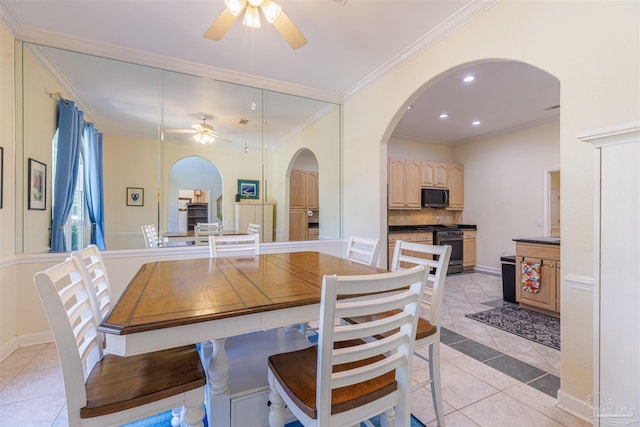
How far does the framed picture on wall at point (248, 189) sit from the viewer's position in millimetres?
3819

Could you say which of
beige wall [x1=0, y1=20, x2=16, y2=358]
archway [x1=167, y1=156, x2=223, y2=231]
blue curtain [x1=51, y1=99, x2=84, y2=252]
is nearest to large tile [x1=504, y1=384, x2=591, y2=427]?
archway [x1=167, y1=156, x2=223, y2=231]

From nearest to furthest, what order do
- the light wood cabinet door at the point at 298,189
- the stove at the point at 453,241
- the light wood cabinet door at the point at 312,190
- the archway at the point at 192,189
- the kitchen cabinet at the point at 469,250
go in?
the archway at the point at 192,189, the light wood cabinet door at the point at 298,189, the light wood cabinet door at the point at 312,190, the stove at the point at 453,241, the kitchen cabinet at the point at 469,250

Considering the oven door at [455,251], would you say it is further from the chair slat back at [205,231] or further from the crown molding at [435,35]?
the chair slat back at [205,231]

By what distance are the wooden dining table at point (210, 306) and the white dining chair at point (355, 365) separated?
10.5 inches

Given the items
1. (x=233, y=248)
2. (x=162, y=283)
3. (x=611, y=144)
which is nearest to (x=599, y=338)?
(x=611, y=144)

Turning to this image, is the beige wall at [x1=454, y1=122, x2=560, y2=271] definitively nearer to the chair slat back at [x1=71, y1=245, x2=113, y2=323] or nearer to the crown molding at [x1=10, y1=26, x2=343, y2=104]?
the crown molding at [x1=10, y1=26, x2=343, y2=104]

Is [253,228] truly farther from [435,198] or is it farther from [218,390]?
[435,198]

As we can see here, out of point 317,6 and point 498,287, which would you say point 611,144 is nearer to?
point 317,6

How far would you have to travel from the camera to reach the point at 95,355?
132 centimetres

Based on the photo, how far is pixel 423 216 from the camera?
20.4 ft

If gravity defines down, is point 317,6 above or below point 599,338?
above

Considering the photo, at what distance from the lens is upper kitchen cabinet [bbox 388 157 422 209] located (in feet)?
17.7

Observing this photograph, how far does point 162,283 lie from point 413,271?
1.29m

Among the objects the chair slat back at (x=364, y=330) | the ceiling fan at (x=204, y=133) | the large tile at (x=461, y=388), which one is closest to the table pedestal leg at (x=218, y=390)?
the chair slat back at (x=364, y=330)
